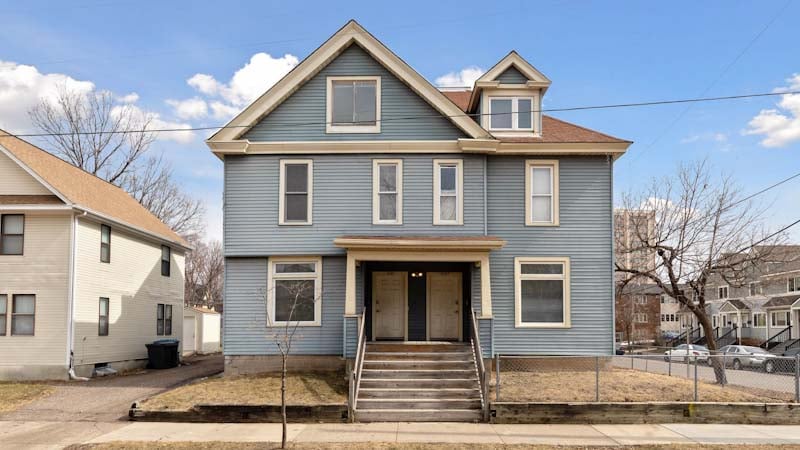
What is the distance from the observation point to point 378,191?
17.5m

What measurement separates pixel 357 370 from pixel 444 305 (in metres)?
4.20

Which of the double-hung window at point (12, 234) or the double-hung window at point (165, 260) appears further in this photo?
the double-hung window at point (165, 260)

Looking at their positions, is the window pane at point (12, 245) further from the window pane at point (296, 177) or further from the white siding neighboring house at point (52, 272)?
the window pane at point (296, 177)

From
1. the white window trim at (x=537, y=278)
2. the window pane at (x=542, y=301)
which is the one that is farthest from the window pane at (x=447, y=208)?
the window pane at (x=542, y=301)

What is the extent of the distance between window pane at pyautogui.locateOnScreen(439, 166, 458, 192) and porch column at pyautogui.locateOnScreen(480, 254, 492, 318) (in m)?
2.21

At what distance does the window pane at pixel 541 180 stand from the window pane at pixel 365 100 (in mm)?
4677

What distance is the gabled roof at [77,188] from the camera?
19625 millimetres

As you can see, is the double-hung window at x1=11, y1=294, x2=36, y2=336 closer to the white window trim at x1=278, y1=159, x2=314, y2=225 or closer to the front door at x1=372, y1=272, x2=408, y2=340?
the white window trim at x1=278, y1=159, x2=314, y2=225

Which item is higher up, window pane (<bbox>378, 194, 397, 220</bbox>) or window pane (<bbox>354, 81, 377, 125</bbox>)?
window pane (<bbox>354, 81, 377, 125</bbox>)

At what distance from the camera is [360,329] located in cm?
1555

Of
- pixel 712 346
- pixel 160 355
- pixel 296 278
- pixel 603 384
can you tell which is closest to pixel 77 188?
pixel 160 355

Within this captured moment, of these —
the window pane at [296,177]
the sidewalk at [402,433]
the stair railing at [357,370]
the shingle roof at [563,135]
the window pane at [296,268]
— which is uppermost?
the shingle roof at [563,135]

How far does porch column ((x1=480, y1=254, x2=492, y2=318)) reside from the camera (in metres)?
16.4

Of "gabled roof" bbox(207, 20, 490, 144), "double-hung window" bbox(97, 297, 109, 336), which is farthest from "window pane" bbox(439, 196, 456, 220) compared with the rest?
"double-hung window" bbox(97, 297, 109, 336)
